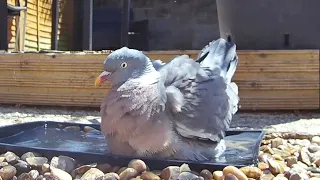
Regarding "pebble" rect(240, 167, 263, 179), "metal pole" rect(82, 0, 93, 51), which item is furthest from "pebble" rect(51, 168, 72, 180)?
"metal pole" rect(82, 0, 93, 51)

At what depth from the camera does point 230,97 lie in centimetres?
162

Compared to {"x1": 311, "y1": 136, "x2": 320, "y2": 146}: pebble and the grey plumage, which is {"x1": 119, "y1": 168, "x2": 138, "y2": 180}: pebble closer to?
the grey plumage

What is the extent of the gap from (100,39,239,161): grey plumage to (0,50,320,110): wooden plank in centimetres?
129

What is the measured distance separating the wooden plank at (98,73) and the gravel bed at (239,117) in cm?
5

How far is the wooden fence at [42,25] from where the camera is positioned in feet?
19.4

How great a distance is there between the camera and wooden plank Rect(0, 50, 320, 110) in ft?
8.91

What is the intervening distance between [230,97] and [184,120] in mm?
306

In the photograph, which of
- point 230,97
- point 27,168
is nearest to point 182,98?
point 230,97

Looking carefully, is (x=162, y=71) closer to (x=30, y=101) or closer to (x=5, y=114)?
(x=5, y=114)

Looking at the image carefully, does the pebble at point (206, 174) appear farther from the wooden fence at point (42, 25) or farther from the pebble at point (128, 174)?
the wooden fence at point (42, 25)

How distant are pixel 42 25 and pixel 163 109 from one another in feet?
18.3

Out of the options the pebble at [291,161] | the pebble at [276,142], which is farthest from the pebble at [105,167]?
the pebble at [276,142]

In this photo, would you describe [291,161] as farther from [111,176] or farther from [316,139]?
[111,176]

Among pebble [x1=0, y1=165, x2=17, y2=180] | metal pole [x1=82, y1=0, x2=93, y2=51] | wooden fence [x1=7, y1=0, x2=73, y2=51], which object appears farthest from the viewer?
wooden fence [x1=7, y1=0, x2=73, y2=51]
